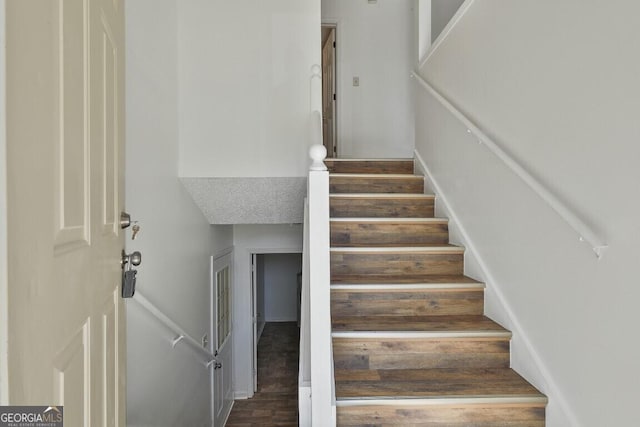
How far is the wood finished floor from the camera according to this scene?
15.3 ft

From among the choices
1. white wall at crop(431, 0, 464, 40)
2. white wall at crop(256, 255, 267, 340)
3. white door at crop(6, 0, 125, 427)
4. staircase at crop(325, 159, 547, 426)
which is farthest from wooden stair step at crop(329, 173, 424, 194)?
white wall at crop(256, 255, 267, 340)

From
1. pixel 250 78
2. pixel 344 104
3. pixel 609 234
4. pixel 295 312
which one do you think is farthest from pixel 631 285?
pixel 295 312

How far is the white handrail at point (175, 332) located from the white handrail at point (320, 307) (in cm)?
102

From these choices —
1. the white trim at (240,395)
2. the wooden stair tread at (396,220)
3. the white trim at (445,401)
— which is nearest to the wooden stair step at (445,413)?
the white trim at (445,401)

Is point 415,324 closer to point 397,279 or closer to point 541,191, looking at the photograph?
point 397,279

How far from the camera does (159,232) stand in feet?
7.99

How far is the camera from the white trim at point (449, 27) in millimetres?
2482

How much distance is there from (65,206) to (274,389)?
A: 17.3ft

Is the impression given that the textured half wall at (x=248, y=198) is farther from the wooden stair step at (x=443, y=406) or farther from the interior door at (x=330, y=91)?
the wooden stair step at (x=443, y=406)

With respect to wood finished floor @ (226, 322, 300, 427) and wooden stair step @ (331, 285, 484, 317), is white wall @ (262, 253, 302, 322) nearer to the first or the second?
wood finished floor @ (226, 322, 300, 427)

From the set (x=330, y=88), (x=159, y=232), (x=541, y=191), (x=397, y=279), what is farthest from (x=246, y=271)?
(x=541, y=191)

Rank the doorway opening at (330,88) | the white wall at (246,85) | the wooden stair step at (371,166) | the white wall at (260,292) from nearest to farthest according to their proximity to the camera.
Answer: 1. the white wall at (246,85)
2. the wooden stair step at (371,166)
3. the doorway opening at (330,88)
4. the white wall at (260,292)

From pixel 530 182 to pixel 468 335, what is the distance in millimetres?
818

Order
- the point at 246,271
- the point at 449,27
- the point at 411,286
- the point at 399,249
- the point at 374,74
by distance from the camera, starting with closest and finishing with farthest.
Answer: the point at 411,286, the point at 399,249, the point at 449,27, the point at 374,74, the point at 246,271
